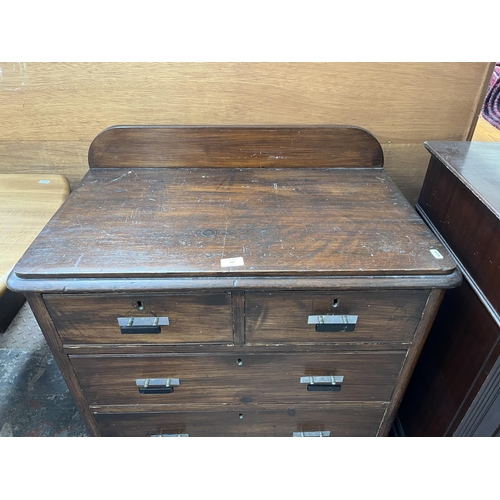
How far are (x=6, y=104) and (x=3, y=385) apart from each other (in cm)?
94

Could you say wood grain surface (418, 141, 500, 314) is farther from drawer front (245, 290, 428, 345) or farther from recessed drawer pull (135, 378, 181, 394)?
recessed drawer pull (135, 378, 181, 394)

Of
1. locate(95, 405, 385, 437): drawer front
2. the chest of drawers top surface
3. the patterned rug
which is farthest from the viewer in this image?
the patterned rug

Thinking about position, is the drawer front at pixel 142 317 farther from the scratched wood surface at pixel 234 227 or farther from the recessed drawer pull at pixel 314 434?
the recessed drawer pull at pixel 314 434

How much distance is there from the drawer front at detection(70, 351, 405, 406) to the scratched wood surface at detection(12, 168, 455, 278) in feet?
0.81

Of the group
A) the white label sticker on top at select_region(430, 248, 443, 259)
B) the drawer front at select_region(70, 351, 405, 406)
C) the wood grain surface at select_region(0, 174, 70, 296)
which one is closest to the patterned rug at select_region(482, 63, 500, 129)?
the white label sticker on top at select_region(430, 248, 443, 259)

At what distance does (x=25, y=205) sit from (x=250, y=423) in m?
0.93

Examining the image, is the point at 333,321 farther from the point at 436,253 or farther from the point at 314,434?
the point at 314,434

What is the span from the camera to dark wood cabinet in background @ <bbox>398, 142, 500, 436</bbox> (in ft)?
2.47

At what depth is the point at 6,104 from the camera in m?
1.11

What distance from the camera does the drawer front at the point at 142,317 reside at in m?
0.75

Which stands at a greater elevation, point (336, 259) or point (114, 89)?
point (114, 89)

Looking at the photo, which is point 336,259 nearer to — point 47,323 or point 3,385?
point 47,323

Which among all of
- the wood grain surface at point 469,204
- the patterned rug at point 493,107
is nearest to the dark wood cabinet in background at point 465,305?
the wood grain surface at point 469,204

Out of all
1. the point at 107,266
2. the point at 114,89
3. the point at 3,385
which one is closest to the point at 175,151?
the point at 114,89
